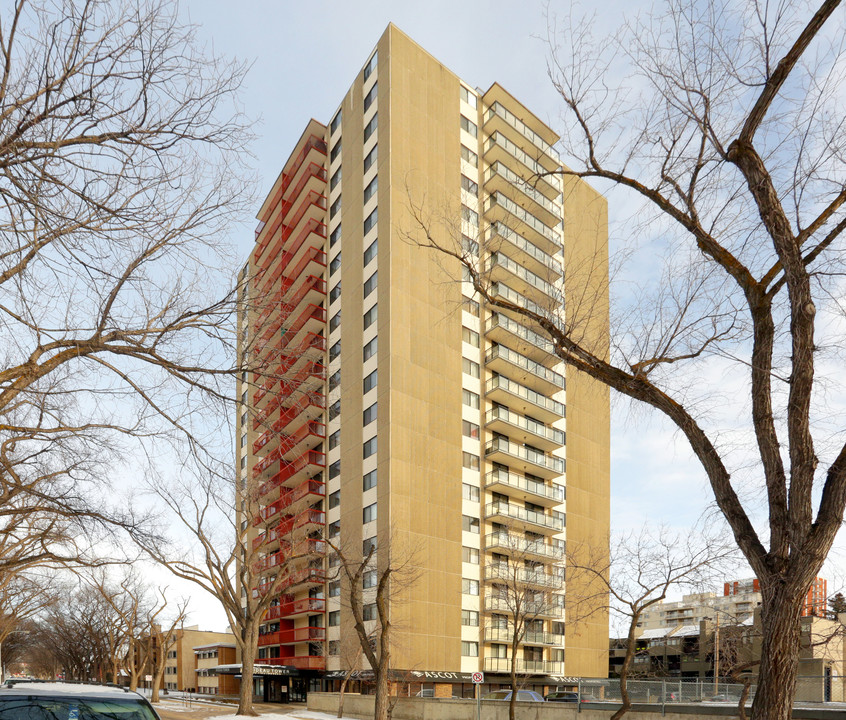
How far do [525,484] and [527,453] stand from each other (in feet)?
7.81

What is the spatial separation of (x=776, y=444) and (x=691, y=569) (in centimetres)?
1208

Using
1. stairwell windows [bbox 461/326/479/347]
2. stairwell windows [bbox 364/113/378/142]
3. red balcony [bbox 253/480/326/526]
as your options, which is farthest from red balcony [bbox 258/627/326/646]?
stairwell windows [bbox 364/113/378/142]

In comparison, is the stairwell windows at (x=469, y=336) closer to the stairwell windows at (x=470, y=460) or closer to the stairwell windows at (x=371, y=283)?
the stairwell windows at (x=371, y=283)

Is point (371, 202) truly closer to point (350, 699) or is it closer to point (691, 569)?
point (350, 699)

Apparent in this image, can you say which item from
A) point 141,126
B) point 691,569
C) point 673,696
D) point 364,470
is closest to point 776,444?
point 141,126

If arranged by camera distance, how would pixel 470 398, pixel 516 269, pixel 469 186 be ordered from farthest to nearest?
pixel 516 269 < pixel 469 186 < pixel 470 398

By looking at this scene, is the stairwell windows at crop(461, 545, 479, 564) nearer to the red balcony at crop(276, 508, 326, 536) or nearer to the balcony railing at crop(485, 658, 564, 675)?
the balcony railing at crop(485, 658, 564, 675)

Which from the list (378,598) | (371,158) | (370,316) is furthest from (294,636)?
(371,158)

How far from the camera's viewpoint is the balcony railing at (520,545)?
2092 inches

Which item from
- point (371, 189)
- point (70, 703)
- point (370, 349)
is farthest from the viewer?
point (371, 189)

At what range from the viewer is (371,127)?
58031mm

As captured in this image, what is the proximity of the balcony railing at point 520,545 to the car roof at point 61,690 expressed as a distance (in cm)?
4578

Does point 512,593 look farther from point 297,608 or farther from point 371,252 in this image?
point 371,252

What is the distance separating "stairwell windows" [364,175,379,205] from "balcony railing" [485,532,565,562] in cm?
2638
